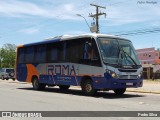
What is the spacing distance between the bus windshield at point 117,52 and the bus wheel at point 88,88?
1.78m

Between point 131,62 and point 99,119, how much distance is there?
362 inches

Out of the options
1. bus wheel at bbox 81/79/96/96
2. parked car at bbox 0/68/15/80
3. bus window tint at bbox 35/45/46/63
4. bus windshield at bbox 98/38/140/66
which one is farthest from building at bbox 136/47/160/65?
bus wheel at bbox 81/79/96/96

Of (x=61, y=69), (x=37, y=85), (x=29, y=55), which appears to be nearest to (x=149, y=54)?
(x=29, y=55)

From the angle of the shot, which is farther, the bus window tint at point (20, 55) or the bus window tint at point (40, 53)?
the bus window tint at point (20, 55)

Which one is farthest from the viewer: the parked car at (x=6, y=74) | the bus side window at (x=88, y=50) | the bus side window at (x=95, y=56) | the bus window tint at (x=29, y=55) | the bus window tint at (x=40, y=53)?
the parked car at (x=6, y=74)

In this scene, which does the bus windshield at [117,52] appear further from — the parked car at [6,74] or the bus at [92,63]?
the parked car at [6,74]

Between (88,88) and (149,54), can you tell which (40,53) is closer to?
(88,88)

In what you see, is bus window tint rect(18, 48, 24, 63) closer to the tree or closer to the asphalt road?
the asphalt road

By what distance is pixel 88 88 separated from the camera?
2033cm

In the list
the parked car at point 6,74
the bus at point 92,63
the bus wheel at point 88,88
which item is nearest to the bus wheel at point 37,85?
the bus at point 92,63

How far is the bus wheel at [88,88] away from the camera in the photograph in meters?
19.9

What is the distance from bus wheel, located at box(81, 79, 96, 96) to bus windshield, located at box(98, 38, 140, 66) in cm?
178

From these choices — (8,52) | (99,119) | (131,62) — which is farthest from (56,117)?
(8,52)

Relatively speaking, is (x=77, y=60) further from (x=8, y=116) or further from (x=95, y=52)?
(x=8, y=116)
